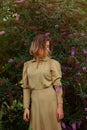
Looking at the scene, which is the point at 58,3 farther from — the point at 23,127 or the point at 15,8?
the point at 23,127

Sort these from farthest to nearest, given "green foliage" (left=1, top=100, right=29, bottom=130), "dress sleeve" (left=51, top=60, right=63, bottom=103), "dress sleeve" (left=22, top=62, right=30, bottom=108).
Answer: "green foliage" (left=1, top=100, right=29, bottom=130) < "dress sleeve" (left=22, top=62, right=30, bottom=108) < "dress sleeve" (left=51, top=60, right=63, bottom=103)

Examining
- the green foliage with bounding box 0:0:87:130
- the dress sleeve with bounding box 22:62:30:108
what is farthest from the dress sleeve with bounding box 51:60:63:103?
the green foliage with bounding box 0:0:87:130

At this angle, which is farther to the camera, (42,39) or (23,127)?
(23,127)

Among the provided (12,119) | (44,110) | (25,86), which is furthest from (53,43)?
(44,110)

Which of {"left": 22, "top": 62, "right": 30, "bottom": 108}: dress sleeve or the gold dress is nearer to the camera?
the gold dress

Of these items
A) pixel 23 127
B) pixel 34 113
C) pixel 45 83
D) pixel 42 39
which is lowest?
pixel 23 127

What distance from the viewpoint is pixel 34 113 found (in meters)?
5.83

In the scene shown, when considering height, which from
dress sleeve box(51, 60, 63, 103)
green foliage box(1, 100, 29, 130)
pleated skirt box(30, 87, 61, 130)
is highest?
dress sleeve box(51, 60, 63, 103)

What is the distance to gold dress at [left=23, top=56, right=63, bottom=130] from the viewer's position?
18.6ft

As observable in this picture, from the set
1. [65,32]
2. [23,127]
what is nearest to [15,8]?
[65,32]

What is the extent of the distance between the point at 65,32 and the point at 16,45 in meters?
0.76

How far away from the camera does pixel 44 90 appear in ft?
18.7

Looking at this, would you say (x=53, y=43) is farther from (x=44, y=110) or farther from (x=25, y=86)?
(x=44, y=110)

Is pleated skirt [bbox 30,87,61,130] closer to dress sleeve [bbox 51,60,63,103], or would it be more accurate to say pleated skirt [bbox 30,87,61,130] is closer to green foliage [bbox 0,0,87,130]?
dress sleeve [bbox 51,60,63,103]
